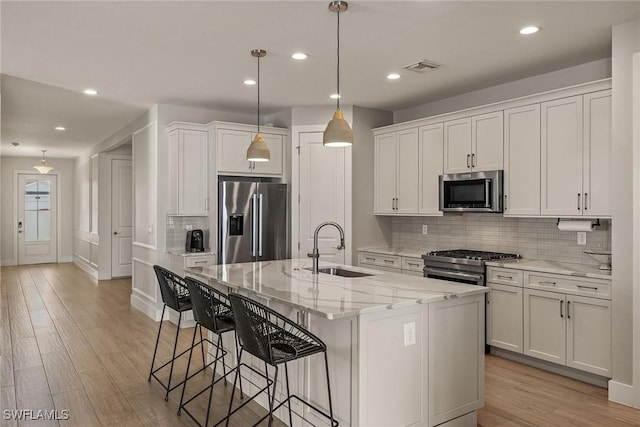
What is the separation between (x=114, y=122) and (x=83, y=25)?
397cm

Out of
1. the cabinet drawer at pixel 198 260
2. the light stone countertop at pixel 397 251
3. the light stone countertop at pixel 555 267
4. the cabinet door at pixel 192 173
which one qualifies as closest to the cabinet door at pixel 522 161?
the light stone countertop at pixel 555 267

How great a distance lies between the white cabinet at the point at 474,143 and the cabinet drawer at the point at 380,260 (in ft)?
3.83

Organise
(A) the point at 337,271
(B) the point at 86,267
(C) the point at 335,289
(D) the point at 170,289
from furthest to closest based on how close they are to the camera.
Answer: (B) the point at 86,267, (A) the point at 337,271, (D) the point at 170,289, (C) the point at 335,289

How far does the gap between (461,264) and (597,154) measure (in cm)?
150

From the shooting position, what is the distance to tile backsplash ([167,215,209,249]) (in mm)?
5719

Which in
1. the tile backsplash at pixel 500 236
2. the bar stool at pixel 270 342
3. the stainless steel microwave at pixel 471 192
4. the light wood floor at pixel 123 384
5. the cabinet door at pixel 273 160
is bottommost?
the light wood floor at pixel 123 384

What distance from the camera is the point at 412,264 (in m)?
5.00

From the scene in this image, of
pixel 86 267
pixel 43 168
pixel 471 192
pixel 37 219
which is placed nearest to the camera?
pixel 471 192

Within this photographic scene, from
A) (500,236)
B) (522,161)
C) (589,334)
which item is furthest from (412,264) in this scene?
(589,334)

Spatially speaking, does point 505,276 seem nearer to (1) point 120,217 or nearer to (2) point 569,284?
(2) point 569,284

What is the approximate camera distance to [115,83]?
470cm

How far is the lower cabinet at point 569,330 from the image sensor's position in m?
3.46

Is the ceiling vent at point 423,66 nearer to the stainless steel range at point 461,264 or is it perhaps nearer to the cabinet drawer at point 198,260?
the stainless steel range at point 461,264

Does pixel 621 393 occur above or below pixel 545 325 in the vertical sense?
below
